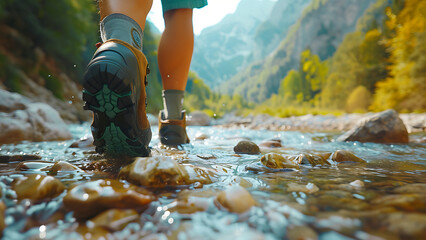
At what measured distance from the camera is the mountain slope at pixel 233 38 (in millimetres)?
171000

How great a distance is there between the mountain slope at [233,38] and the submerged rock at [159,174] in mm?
165742

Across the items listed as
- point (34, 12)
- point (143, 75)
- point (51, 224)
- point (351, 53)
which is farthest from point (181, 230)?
point (351, 53)

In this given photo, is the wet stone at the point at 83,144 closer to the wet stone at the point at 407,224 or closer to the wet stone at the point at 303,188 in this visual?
the wet stone at the point at 303,188

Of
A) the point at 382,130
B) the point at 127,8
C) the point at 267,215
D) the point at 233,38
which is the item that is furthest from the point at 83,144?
the point at 233,38

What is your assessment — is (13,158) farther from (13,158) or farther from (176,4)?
(176,4)

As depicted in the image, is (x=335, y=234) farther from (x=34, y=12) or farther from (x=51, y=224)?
(x=34, y=12)

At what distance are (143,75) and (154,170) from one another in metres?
0.49

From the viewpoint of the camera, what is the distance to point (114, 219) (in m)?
0.57

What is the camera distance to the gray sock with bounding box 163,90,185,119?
199 centimetres

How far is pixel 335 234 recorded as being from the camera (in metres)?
0.50

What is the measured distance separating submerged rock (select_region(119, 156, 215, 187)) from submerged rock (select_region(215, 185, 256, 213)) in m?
0.23

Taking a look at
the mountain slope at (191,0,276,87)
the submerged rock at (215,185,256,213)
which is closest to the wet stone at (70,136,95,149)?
the submerged rock at (215,185,256,213)

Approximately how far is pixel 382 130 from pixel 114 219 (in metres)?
3.48

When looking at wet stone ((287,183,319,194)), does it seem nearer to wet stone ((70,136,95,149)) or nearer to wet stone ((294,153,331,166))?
wet stone ((294,153,331,166))
